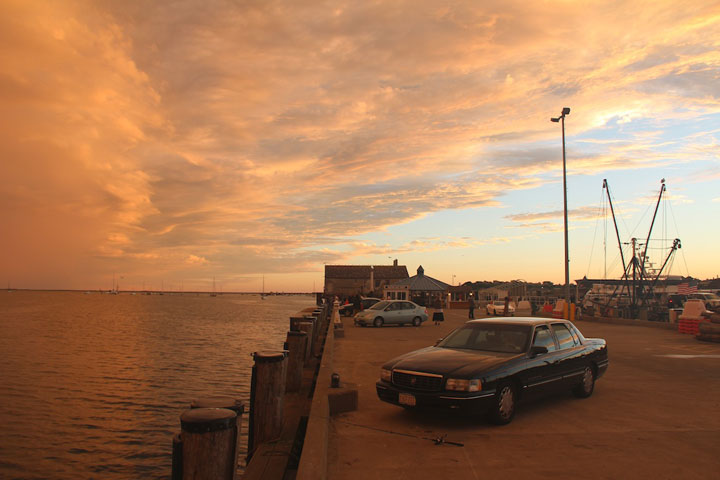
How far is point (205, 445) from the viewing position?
4.17m

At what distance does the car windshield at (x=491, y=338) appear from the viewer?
802 centimetres

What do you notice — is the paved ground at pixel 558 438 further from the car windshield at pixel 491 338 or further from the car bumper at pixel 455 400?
the car windshield at pixel 491 338

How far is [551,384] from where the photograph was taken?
26.7 feet

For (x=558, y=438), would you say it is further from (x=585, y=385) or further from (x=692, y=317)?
(x=692, y=317)

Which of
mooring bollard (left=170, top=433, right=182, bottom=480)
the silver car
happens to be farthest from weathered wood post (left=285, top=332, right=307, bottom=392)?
the silver car

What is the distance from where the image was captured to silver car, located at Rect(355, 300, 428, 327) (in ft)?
93.9

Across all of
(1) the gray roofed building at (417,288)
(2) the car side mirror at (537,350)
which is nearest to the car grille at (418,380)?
(2) the car side mirror at (537,350)

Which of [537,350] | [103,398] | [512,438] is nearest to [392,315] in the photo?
[103,398]

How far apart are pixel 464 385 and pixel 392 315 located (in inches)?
875

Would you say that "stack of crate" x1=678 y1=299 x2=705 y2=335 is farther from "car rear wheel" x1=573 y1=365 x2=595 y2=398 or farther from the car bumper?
Result: the car bumper

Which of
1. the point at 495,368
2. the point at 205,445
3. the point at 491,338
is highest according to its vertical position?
the point at 491,338

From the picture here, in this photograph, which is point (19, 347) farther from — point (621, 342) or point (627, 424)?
point (627, 424)

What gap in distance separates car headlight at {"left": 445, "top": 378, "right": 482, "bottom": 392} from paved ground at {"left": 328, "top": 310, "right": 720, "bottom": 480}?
585 millimetres

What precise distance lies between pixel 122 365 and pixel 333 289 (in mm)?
73101
